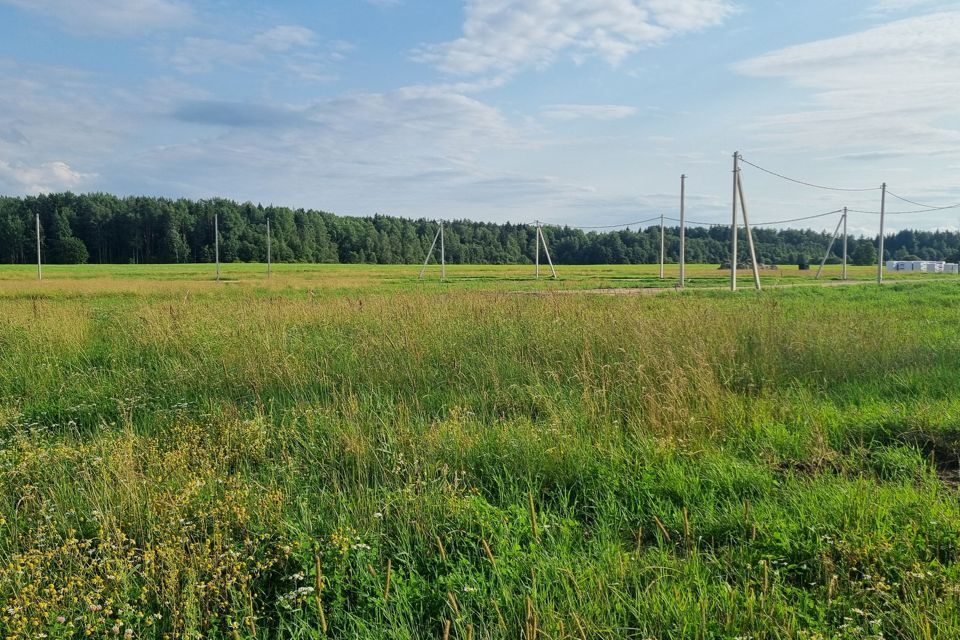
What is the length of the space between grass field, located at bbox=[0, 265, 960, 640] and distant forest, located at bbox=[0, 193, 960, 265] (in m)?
86.9

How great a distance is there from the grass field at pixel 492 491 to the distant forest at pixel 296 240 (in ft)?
285

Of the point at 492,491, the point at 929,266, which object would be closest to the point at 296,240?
the point at 929,266

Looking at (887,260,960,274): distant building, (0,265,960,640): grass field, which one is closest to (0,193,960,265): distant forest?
(887,260,960,274): distant building

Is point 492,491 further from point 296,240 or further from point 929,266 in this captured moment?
point 296,240

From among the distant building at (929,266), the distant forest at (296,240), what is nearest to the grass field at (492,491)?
the distant building at (929,266)

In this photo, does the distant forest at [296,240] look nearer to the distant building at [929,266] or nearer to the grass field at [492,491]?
the distant building at [929,266]

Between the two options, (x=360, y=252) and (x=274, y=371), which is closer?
(x=274, y=371)

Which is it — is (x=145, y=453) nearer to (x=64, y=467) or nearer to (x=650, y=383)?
(x=64, y=467)

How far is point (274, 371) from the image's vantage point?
22.2 feet

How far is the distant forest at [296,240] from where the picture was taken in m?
89.4

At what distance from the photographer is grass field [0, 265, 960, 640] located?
2.63 meters

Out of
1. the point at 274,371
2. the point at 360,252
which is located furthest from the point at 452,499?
the point at 360,252

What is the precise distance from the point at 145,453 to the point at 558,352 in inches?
174

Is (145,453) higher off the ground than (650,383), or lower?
lower
